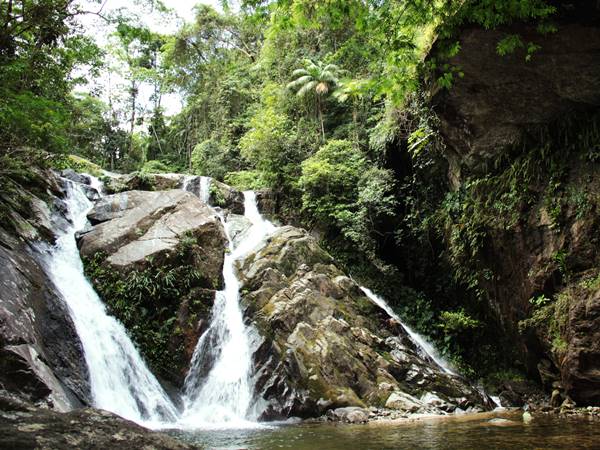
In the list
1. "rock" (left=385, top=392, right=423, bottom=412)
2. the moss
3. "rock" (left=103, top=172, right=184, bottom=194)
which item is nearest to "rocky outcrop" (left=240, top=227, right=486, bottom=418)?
"rock" (left=385, top=392, right=423, bottom=412)

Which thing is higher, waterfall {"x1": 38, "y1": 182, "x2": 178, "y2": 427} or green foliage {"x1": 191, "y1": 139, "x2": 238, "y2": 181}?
green foliage {"x1": 191, "y1": 139, "x2": 238, "y2": 181}

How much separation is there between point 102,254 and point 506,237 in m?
10.5

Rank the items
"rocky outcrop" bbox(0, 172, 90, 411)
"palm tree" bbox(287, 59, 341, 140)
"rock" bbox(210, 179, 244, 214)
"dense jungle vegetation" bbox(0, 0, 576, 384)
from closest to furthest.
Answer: "dense jungle vegetation" bbox(0, 0, 576, 384), "rocky outcrop" bbox(0, 172, 90, 411), "rock" bbox(210, 179, 244, 214), "palm tree" bbox(287, 59, 341, 140)

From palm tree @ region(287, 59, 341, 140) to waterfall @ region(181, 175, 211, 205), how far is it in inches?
225

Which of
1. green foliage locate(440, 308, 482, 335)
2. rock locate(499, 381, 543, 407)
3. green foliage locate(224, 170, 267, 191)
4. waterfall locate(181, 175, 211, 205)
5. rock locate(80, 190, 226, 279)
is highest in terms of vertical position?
green foliage locate(224, 170, 267, 191)

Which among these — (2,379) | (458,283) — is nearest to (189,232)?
(2,379)

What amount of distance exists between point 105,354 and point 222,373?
8.69 ft

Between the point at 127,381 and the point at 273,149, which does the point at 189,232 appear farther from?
the point at 273,149

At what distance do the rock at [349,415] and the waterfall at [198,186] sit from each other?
36.9 feet

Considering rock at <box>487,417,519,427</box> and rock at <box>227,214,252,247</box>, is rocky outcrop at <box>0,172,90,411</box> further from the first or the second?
rock at <box>487,417,519,427</box>

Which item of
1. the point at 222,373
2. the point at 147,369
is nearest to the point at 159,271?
the point at 147,369

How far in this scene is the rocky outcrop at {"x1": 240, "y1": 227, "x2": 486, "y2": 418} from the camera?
31.3ft

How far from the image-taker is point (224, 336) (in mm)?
11125

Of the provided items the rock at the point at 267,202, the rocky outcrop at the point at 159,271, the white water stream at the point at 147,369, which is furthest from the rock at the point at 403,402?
the rock at the point at 267,202
